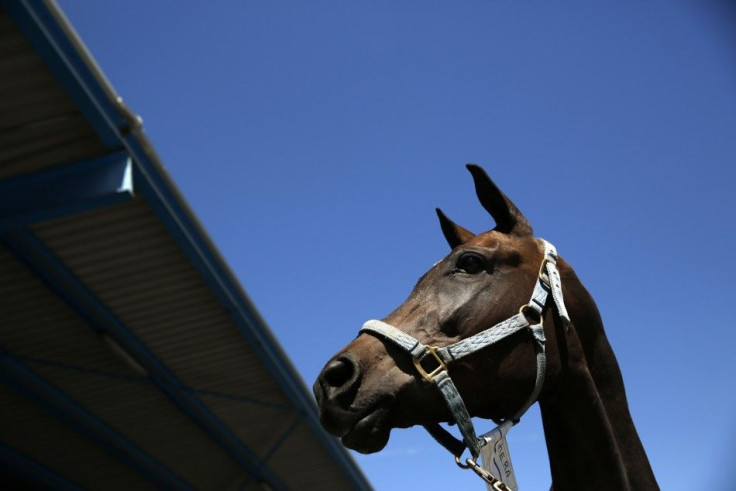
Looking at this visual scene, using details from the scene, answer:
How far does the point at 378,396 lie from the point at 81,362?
7748 millimetres

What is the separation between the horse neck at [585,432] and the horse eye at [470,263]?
1.31 feet

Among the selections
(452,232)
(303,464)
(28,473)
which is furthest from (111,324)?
(452,232)

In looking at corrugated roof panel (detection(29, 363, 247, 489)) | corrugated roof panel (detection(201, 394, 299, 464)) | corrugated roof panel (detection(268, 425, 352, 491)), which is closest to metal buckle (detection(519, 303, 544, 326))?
corrugated roof panel (detection(29, 363, 247, 489))

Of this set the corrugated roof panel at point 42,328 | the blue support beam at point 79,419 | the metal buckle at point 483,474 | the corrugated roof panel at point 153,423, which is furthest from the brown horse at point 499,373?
the blue support beam at point 79,419

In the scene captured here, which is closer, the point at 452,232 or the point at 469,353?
the point at 469,353

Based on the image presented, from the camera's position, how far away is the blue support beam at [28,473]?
452 inches

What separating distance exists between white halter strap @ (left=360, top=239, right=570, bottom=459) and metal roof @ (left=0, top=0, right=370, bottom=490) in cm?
384

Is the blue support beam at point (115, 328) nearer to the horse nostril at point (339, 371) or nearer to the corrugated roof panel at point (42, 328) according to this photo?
the corrugated roof panel at point (42, 328)

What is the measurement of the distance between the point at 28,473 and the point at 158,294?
585 centimetres

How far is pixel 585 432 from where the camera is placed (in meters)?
2.99

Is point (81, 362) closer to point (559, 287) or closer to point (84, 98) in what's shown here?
point (84, 98)

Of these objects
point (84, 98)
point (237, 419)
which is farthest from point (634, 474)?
point (237, 419)

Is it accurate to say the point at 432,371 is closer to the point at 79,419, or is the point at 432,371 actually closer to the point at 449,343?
the point at 449,343

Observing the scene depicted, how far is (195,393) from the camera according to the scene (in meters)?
10.3
